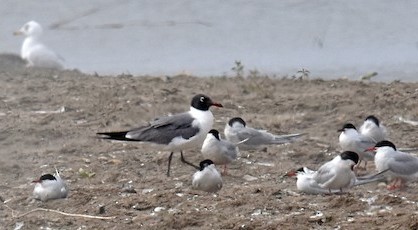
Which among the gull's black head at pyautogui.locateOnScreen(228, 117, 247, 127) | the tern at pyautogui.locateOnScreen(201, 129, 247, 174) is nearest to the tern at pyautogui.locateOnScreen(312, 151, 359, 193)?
the tern at pyautogui.locateOnScreen(201, 129, 247, 174)

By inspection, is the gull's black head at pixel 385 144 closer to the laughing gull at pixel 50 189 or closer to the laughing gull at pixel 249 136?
the laughing gull at pixel 249 136

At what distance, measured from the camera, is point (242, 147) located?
10031mm

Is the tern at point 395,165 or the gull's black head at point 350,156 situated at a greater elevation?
the gull's black head at point 350,156

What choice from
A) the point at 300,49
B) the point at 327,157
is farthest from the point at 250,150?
the point at 300,49

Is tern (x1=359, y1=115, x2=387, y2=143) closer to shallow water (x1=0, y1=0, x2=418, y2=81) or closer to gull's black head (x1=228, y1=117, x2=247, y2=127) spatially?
gull's black head (x1=228, y1=117, x2=247, y2=127)

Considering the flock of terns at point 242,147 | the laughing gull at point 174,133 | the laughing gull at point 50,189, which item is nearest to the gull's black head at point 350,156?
the flock of terns at point 242,147

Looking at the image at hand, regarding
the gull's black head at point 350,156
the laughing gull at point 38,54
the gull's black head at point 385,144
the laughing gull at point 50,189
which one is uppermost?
the laughing gull at point 38,54

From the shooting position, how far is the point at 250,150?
10055 mm

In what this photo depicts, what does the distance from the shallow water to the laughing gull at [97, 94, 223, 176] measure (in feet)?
17.4

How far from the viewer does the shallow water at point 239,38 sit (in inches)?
620

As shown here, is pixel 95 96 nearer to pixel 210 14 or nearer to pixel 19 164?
pixel 19 164

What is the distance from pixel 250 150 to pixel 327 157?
2.23ft

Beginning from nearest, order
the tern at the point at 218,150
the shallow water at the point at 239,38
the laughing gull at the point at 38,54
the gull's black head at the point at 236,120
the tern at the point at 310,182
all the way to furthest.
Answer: the tern at the point at 310,182 → the tern at the point at 218,150 → the gull's black head at the point at 236,120 → the laughing gull at the point at 38,54 → the shallow water at the point at 239,38

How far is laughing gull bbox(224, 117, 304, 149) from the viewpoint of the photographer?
9.95m
